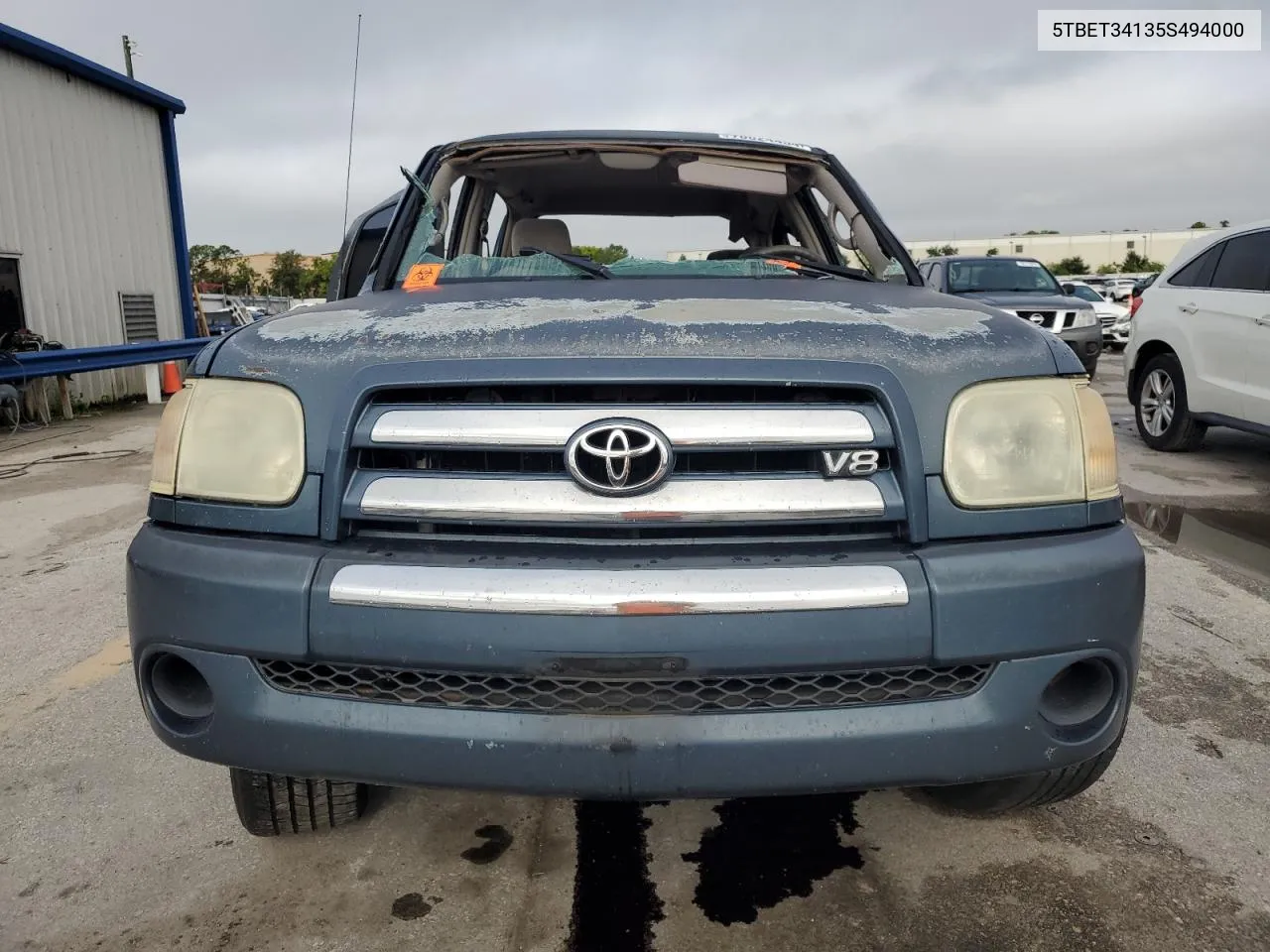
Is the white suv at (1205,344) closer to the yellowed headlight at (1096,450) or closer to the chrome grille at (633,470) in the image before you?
the yellowed headlight at (1096,450)

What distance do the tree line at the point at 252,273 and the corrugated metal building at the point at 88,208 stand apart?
140 ft

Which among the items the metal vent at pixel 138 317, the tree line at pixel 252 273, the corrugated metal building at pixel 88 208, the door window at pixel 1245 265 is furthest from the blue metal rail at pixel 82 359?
the tree line at pixel 252 273

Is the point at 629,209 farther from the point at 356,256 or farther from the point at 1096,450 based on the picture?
the point at 1096,450

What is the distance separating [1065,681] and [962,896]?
1.92 feet

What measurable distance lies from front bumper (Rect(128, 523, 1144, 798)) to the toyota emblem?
0.23m

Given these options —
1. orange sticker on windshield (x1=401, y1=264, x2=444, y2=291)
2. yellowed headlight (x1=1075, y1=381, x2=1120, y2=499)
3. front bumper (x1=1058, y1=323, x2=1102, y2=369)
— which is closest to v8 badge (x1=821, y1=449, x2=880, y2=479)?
yellowed headlight (x1=1075, y1=381, x2=1120, y2=499)

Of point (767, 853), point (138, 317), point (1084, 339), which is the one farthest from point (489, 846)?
point (138, 317)

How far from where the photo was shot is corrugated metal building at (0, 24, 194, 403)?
10375 mm

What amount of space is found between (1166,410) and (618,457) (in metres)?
6.85

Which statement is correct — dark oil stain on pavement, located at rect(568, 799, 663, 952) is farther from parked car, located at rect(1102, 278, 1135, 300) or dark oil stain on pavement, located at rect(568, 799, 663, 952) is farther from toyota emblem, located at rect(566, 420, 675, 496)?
parked car, located at rect(1102, 278, 1135, 300)

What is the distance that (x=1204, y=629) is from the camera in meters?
3.54

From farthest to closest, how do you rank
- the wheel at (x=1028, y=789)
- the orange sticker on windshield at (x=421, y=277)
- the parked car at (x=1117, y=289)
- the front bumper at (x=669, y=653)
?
the parked car at (x=1117, y=289), the orange sticker on windshield at (x=421, y=277), the wheel at (x=1028, y=789), the front bumper at (x=669, y=653)

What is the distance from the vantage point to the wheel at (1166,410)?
22.5 ft

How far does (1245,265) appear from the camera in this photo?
6207mm
